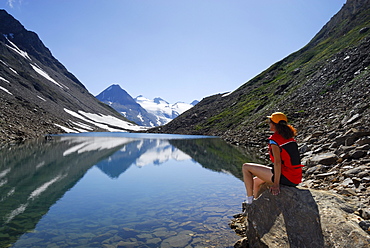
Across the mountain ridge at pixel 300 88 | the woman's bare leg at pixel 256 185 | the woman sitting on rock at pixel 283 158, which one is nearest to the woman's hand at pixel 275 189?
the woman sitting on rock at pixel 283 158

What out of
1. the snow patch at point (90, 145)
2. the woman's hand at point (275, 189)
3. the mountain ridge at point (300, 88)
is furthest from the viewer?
the mountain ridge at point (300, 88)

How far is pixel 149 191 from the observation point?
57.9 feet

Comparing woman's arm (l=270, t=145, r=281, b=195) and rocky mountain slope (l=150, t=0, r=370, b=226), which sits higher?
rocky mountain slope (l=150, t=0, r=370, b=226)

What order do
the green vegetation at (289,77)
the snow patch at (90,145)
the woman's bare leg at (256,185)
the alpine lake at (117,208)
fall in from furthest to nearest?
1. the green vegetation at (289,77)
2. the snow patch at (90,145)
3. the alpine lake at (117,208)
4. the woman's bare leg at (256,185)

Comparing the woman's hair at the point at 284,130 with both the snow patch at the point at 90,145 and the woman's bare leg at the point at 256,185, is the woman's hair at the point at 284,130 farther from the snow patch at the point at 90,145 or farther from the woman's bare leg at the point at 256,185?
the snow patch at the point at 90,145

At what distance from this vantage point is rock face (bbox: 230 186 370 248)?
19.8 ft

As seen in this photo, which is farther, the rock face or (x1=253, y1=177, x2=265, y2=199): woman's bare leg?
(x1=253, y1=177, x2=265, y2=199): woman's bare leg

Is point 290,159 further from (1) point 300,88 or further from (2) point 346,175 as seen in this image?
(1) point 300,88

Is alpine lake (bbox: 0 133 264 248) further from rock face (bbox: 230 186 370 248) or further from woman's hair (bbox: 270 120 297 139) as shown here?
woman's hair (bbox: 270 120 297 139)

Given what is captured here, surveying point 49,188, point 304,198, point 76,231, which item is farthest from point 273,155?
point 49,188

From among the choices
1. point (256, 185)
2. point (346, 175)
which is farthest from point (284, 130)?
point (346, 175)

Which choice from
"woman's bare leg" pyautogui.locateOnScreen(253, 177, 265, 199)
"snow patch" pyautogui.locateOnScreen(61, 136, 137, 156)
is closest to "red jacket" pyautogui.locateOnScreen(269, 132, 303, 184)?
"woman's bare leg" pyautogui.locateOnScreen(253, 177, 265, 199)

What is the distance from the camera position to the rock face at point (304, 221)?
6043 mm

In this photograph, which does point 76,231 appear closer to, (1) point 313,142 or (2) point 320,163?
(2) point 320,163
